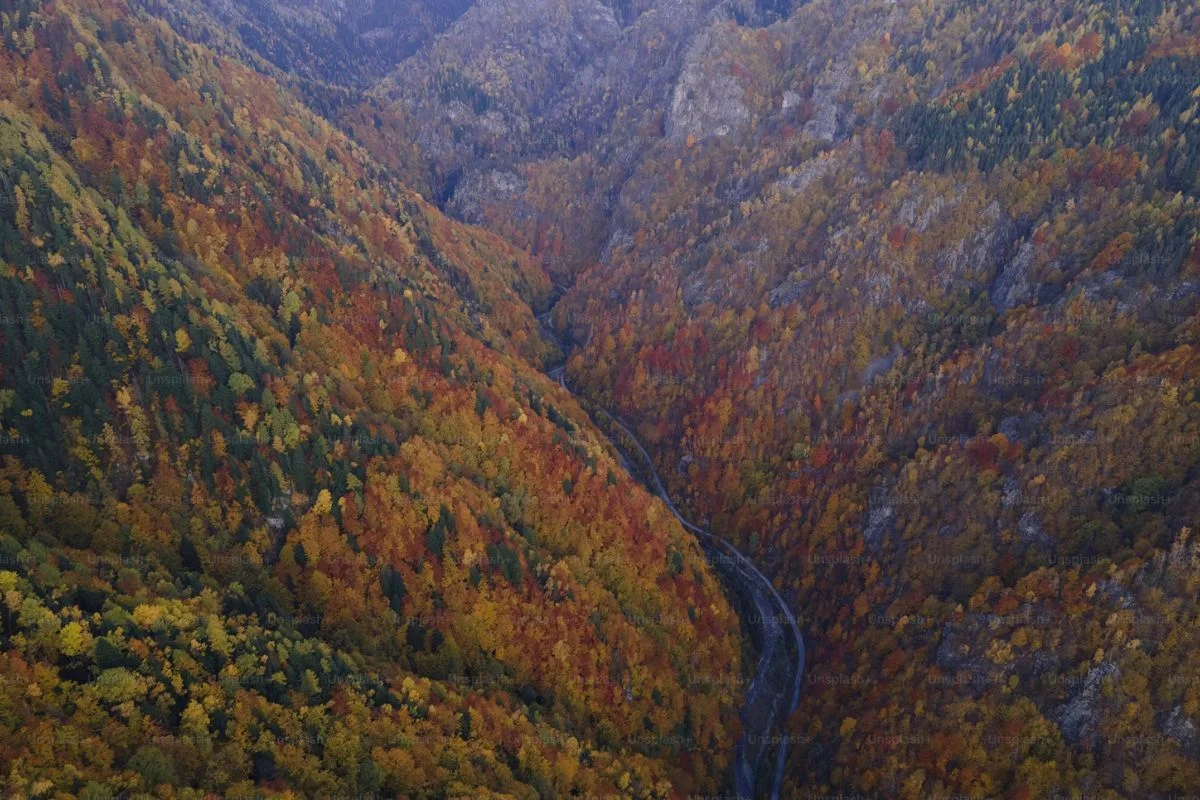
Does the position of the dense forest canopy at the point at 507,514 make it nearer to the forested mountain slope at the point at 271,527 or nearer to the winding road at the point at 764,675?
the forested mountain slope at the point at 271,527

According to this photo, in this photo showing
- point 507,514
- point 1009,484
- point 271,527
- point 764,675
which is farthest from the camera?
point 764,675

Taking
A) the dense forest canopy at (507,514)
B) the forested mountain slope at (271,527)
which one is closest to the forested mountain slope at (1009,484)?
the dense forest canopy at (507,514)

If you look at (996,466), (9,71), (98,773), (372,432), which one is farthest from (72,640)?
(996,466)

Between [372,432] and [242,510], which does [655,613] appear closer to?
[372,432]

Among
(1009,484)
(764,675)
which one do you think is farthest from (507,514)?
(1009,484)

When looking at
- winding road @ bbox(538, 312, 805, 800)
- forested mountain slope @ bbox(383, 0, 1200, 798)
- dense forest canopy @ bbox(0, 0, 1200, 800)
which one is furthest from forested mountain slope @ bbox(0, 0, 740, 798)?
forested mountain slope @ bbox(383, 0, 1200, 798)

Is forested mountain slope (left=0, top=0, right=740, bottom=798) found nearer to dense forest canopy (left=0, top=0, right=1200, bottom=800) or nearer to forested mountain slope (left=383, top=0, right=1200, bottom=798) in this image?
dense forest canopy (left=0, top=0, right=1200, bottom=800)

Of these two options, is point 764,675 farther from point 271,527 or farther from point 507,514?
point 271,527
